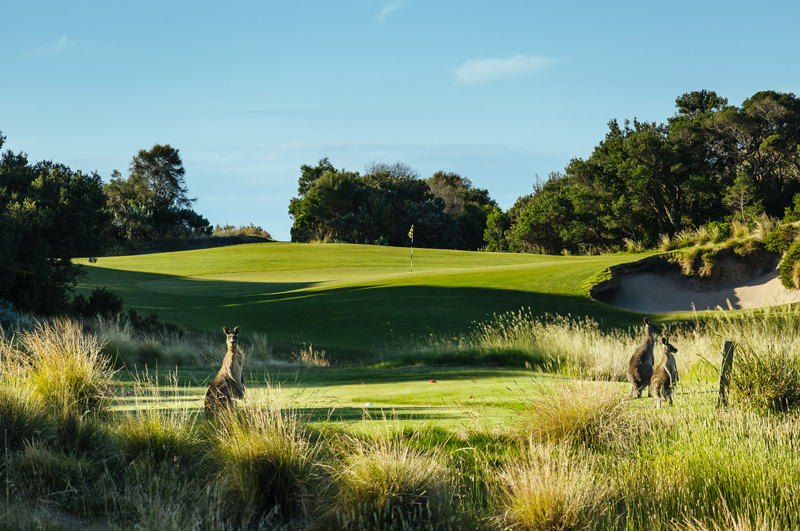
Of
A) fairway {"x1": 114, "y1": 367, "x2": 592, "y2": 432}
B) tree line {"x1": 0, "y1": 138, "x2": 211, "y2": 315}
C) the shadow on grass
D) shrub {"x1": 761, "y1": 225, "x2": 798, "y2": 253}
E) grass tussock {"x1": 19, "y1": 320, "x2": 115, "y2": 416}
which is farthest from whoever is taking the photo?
shrub {"x1": 761, "y1": 225, "x2": 798, "y2": 253}

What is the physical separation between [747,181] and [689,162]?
4.59 metres

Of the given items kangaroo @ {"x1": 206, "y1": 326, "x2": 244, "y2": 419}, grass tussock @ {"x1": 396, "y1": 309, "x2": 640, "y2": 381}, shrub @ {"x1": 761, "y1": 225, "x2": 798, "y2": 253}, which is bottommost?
grass tussock @ {"x1": 396, "y1": 309, "x2": 640, "y2": 381}

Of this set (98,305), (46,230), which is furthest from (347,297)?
(46,230)

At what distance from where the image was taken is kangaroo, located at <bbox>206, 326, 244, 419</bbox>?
6344 mm

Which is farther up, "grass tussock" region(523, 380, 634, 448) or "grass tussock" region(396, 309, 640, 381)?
"grass tussock" region(523, 380, 634, 448)

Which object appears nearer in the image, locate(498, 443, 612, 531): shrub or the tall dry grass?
locate(498, 443, 612, 531): shrub

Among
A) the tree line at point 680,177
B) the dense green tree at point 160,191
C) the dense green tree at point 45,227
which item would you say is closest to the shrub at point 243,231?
the dense green tree at point 160,191

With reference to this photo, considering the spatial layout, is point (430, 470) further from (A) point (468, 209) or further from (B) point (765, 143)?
(A) point (468, 209)

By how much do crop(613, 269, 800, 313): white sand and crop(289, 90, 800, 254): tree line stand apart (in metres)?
18.1

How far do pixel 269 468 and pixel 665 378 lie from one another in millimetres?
4130

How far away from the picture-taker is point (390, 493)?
5.42 meters

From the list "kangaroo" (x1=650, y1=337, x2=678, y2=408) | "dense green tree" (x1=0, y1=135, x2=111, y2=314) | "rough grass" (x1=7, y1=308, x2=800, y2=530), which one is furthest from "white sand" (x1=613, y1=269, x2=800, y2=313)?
"rough grass" (x1=7, y1=308, x2=800, y2=530)

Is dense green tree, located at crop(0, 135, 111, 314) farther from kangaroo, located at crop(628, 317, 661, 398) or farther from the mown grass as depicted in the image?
kangaroo, located at crop(628, 317, 661, 398)

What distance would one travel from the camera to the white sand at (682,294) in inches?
984
